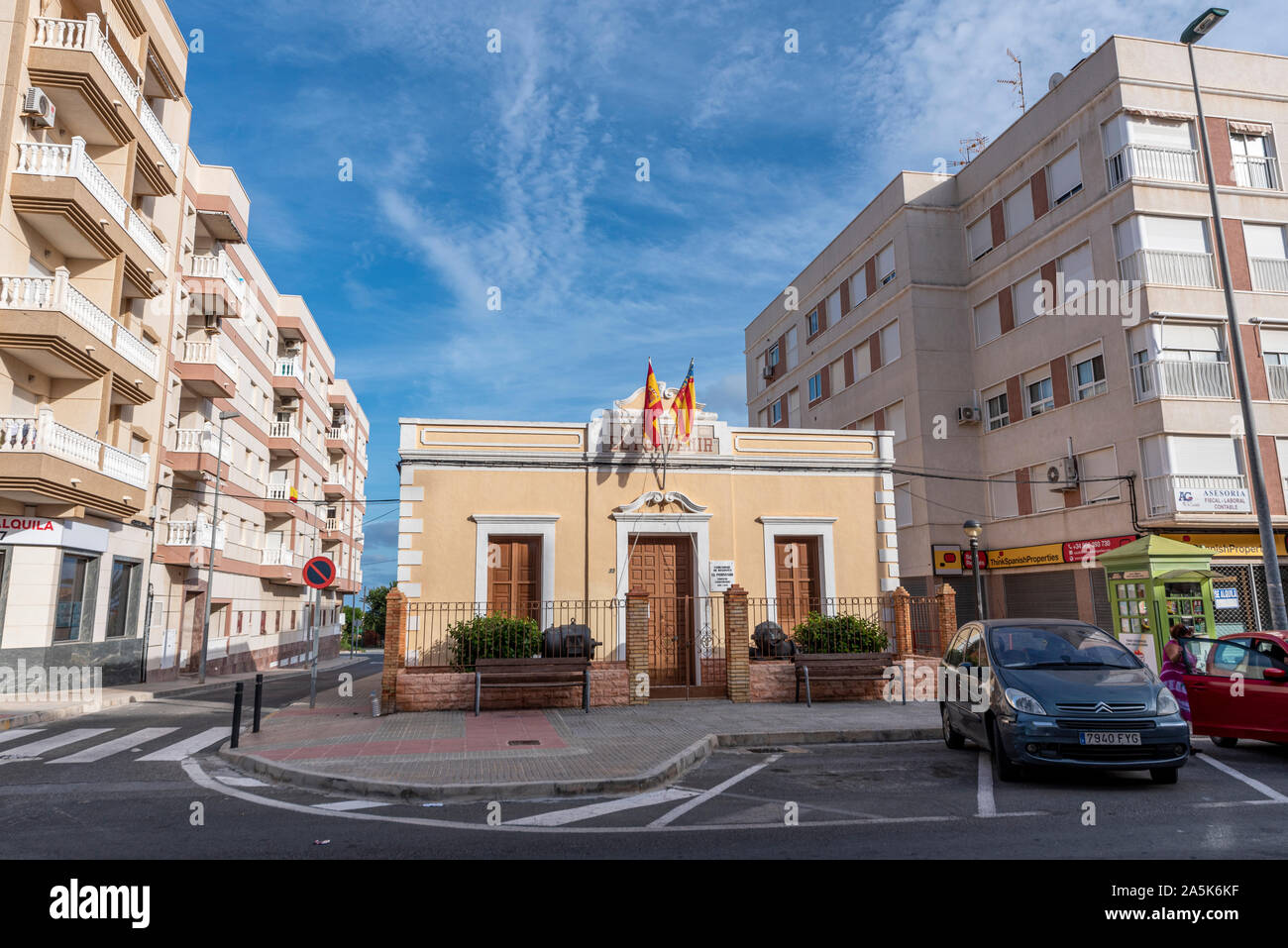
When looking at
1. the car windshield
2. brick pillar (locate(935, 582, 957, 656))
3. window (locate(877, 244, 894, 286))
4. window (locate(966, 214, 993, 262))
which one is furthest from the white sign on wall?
window (locate(877, 244, 894, 286))

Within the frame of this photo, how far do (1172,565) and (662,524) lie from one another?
981 cm

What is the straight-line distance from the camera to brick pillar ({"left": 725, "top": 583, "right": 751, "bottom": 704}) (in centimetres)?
1502

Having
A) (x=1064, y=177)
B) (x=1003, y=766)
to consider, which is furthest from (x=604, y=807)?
(x=1064, y=177)

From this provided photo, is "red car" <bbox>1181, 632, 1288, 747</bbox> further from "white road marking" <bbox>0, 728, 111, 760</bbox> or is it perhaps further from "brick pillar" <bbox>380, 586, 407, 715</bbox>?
"white road marking" <bbox>0, 728, 111, 760</bbox>

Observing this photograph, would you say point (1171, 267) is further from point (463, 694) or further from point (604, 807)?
point (604, 807)

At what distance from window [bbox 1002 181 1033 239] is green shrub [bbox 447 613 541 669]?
922 inches

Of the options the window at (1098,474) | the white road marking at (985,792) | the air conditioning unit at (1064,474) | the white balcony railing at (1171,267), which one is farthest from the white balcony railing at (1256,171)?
the white road marking at (985,792)

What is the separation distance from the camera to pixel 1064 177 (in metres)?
26.5

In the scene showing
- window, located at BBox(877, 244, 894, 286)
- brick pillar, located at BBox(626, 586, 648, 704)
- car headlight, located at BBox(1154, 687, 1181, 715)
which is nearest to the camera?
car headlight, located at BBox(1154, 687, 1181, 715)

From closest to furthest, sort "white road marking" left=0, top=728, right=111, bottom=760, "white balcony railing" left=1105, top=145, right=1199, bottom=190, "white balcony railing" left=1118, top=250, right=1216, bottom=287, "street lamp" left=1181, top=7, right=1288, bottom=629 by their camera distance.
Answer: "white road marking" left=0, top=728, right=111, bottom=760 → "street lamp" left=1181, top=7, right=1288, bottom=629 → "white balcony railing" left=1118, top=250, right=1216, bottom=287 → "white balcony railing" left=1105, top=145, right=1199, bottom=190

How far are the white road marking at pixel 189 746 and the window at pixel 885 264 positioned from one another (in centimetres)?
2858

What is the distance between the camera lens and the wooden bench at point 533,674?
13781 millimetres

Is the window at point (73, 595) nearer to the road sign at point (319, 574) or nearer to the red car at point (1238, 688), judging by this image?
the road sign at point (319, 574)
